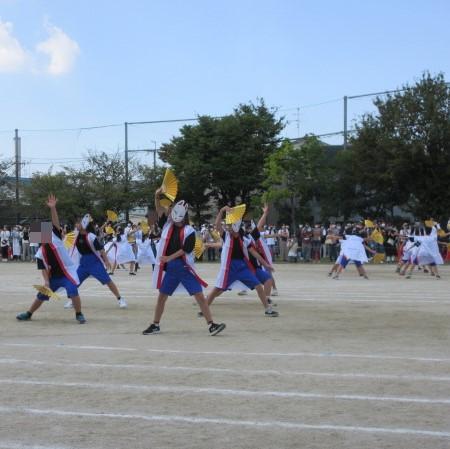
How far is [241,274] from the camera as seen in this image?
12.4m

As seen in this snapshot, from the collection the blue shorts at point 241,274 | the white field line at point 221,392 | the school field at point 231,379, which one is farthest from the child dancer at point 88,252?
the white field line at point 221,392

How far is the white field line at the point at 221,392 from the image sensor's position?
256 inches

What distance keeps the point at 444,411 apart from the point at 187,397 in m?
2.15

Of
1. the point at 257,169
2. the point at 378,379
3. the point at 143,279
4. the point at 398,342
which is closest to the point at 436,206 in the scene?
the point at 257,169

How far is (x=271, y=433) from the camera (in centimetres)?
551

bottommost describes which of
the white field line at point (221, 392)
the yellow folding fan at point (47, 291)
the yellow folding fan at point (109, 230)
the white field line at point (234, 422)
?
the white field line at point (234, 422)

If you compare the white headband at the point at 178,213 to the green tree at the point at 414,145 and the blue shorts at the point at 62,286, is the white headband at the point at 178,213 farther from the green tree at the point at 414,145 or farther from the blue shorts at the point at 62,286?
the green tree at the point at 414,145

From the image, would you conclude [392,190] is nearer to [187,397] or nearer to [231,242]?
[231,242]

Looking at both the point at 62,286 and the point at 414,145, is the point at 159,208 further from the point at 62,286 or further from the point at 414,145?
the point at 414,145

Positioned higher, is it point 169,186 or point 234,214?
point 169,186

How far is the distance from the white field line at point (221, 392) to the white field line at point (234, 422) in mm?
827

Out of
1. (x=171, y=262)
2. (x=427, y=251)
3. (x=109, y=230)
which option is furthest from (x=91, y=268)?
(x=427, y=251)

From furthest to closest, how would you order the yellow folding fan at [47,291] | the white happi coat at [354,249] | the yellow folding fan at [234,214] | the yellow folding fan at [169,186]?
1. the white happi coat at [354,249]
2. the yellow folding fan at [234,214]
3. the yellow folding fan at [47,291]
4. the yellow folding fan at [169,186]

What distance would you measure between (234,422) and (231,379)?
1.56m
